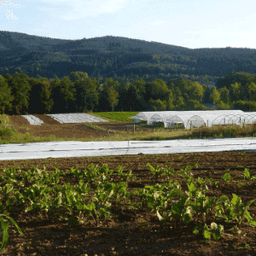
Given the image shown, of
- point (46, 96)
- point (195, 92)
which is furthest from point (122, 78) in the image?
point (46, 96)

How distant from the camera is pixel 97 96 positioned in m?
51.6

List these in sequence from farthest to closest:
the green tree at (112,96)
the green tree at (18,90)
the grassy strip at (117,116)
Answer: the green tree at (112,96)
the green tree at (18,90)
the grassy strip at (117,116)

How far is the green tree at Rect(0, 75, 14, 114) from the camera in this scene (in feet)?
A: 128

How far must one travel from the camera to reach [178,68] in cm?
14375

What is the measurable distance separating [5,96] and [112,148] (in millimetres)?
34709

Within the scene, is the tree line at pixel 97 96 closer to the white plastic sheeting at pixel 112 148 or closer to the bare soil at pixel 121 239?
the white plastic sheeting at pixel 112 148

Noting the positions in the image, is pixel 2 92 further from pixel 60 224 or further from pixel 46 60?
pixel 46 60

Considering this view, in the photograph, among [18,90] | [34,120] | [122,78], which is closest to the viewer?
[34,120]

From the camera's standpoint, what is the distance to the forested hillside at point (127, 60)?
439 ft

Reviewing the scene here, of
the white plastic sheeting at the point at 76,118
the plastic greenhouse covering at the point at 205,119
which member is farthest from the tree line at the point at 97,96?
the plastic greenhouse covering at the point at 205,119

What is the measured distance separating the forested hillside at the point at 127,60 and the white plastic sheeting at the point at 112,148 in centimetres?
10912

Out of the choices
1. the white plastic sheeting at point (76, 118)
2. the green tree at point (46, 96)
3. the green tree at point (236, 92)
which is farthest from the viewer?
the green tree at point (236, 92)

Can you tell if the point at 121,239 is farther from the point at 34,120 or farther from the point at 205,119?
the point at 34,120

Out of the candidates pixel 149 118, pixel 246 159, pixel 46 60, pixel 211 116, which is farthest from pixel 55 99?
pixel 46 60
